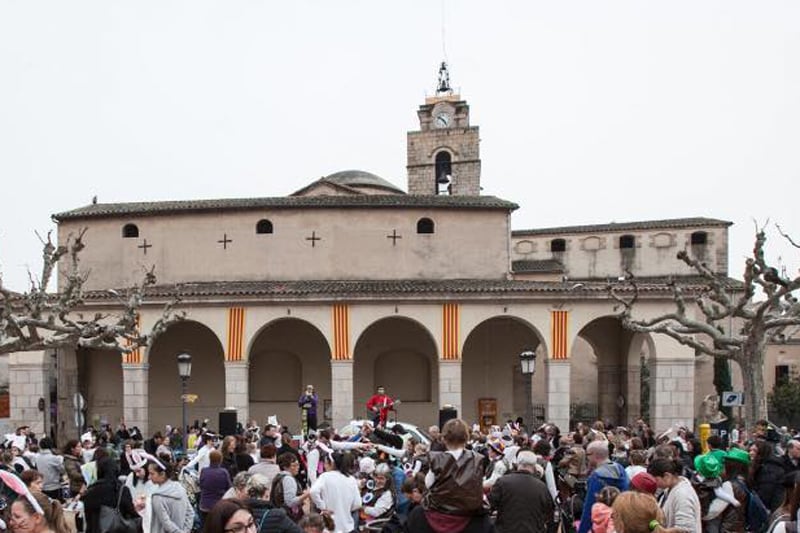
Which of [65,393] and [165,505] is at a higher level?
[165,505]

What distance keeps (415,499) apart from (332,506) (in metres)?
0.85

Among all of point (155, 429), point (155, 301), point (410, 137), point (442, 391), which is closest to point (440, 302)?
point (442, 391)

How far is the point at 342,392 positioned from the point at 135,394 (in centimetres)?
739

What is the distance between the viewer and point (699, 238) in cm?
4944

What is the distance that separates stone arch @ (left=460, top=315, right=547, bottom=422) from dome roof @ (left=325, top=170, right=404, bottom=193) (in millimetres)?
16712

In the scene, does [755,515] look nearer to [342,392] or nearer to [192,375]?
[342,392]

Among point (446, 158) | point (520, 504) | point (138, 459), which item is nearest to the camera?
point (520, 504)

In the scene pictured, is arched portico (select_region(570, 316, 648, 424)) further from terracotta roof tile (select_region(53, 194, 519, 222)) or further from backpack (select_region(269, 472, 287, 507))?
backpack (select_region(269, 472, 287, 507))

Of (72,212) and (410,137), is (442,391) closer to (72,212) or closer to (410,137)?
(72,212)

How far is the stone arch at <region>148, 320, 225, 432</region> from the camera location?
36.4 meters

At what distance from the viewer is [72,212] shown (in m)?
38.1

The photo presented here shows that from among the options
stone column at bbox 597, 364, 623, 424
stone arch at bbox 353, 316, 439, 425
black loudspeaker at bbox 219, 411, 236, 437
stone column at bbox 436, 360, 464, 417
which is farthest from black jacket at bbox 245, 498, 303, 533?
stone column at bbox 597, 364, 623, 424

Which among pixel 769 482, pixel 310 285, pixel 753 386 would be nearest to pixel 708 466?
pixel 769 482

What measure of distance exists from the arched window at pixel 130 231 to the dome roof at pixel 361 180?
15.9 m
